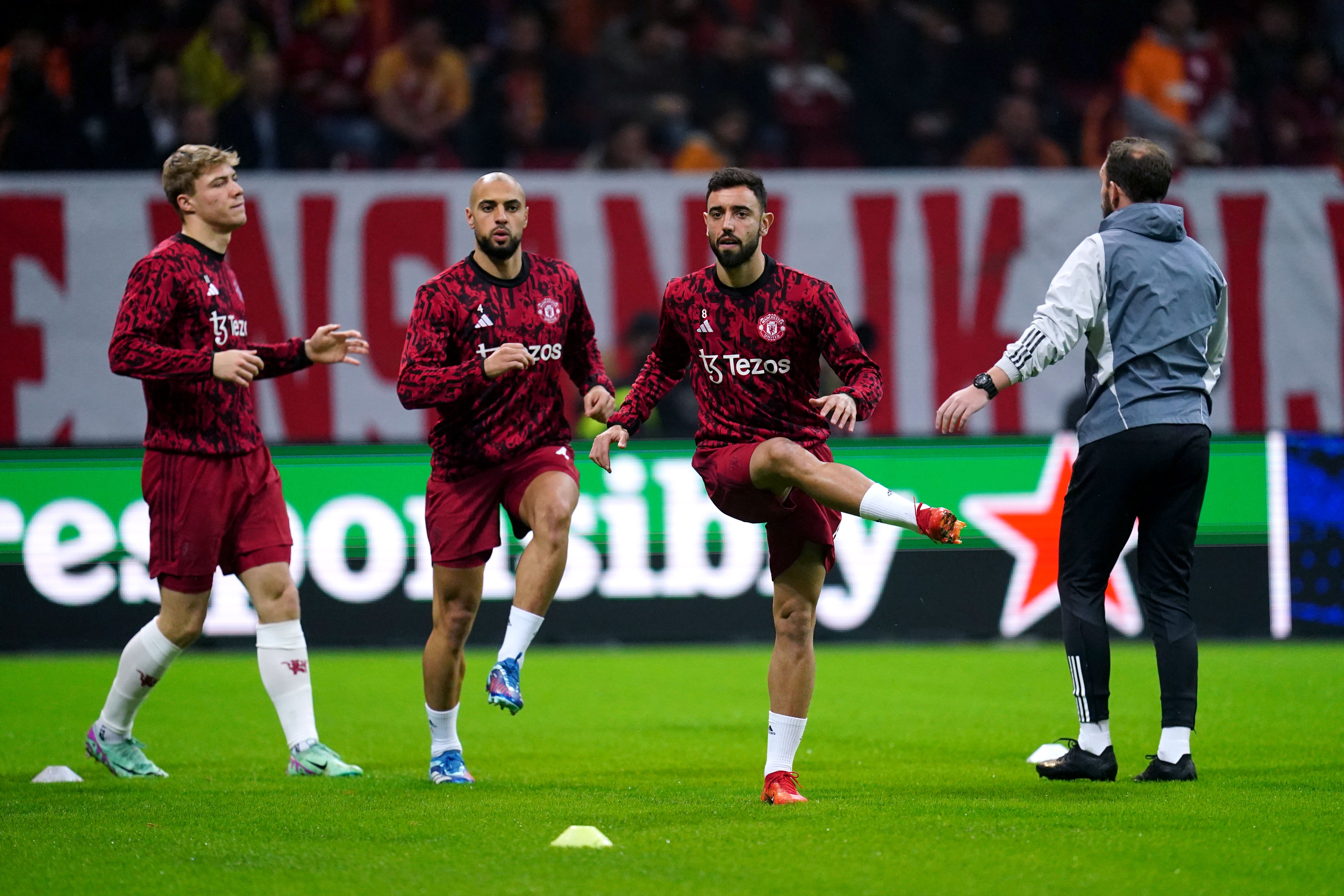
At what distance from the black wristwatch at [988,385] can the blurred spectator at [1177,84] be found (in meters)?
10.1

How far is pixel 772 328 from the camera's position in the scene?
5.46 m

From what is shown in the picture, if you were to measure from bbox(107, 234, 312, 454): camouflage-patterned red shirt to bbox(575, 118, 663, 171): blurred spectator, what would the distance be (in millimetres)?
8029

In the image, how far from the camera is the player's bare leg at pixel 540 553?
18.8ft

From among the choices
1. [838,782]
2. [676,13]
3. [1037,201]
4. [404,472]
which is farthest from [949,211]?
[838,782]

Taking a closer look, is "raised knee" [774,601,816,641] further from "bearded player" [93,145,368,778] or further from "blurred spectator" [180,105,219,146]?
"blurred spectator" [180,105,219,146]

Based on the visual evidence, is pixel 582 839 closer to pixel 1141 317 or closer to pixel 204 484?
pixel 204 484

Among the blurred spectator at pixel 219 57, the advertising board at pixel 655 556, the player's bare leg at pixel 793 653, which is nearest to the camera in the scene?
the player's bare leg at pixel 793 653

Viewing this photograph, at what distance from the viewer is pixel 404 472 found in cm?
1087

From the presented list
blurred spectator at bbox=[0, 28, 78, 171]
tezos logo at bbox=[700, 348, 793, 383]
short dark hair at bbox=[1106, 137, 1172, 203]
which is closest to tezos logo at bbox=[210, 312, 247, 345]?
tezos logo at bbox=[700, 348, 793, 383]

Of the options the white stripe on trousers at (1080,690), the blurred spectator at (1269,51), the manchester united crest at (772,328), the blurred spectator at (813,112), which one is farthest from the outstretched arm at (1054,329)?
the blurred spectator at (1269,51)

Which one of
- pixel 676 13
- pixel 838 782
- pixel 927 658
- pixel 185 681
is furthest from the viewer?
pixel 676 13

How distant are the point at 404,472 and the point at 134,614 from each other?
76.5 inches

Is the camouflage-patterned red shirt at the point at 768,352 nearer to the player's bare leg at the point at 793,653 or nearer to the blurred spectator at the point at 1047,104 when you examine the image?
the player's bare leg at the point at 793,653

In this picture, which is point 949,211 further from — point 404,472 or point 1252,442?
point 404,472
